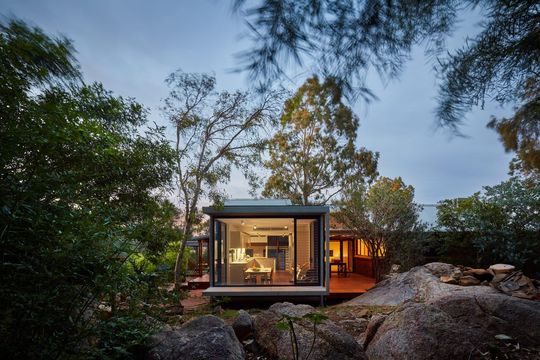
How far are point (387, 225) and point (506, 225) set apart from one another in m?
3.30

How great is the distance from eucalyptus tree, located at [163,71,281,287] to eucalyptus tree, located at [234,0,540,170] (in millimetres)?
7292

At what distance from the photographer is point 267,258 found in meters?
11.5

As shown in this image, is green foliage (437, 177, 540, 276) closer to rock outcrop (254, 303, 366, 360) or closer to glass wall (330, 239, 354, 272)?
glass wall (330, 239, 354, 272)

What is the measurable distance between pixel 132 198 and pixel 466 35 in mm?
4015

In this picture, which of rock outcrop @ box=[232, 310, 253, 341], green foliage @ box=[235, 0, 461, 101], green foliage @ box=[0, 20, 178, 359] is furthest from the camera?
rock outcrop @ box=[232, 310, 253, 341]

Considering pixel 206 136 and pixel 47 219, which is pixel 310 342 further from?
pixel 206 136

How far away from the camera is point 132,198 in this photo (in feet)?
14.8

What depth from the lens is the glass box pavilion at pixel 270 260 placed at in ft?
30.3

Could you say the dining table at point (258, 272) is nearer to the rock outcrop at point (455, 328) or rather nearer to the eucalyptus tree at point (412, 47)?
the rock outcrop at point (455, 328)

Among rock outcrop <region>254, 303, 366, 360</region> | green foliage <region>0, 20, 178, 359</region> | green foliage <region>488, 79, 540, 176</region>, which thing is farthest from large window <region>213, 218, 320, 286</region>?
green foliage <region>488, 79, 540, 176</region>

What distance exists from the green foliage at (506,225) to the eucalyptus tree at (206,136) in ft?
22.1

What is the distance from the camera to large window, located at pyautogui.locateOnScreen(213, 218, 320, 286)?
9.80 meters

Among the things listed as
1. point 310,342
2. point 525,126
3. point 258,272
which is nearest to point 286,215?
point 258,272

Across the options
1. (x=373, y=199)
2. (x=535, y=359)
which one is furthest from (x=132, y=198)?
(x=373, y=199)
